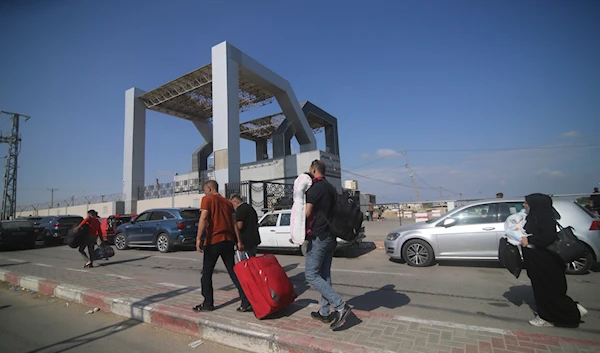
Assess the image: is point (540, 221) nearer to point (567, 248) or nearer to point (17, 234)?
point (567, 248)

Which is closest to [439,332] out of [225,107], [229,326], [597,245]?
[229,326]

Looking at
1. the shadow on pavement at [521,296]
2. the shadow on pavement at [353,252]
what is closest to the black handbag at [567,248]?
the shadow on pavement at [521,296]

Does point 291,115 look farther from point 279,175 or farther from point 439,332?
point 439,332

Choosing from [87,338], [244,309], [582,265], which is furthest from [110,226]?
[582,265]

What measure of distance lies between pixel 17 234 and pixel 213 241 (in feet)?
52.7

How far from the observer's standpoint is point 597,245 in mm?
6270

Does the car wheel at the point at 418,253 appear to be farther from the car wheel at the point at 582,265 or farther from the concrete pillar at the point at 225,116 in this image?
the concrete pillar at the point at 225,116

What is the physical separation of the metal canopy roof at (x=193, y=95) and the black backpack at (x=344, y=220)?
65.9 feet

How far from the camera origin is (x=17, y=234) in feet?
47.4

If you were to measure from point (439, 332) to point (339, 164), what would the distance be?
23022 mm

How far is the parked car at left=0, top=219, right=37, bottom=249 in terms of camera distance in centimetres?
1404

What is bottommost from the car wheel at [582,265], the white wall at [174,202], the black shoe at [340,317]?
the car wheel at [582,265]

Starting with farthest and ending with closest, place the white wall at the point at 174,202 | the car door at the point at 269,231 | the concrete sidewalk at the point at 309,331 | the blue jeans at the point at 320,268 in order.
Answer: the white wall at the point at 174,202 → the car door at the point at 269,231 → the blue jeans at the point at 320,268 → the concrete sidewalk at the point at 309,331

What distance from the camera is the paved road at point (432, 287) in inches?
165
